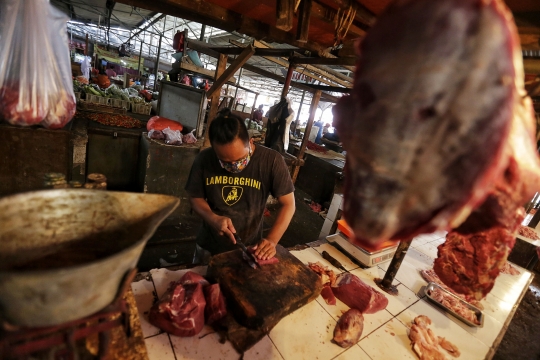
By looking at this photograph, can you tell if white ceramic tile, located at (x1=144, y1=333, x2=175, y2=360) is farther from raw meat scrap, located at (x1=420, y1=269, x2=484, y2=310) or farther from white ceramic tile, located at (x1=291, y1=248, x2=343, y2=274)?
raw meat scrap, located at (x1=420, y1=269, x2=484, y2=310)

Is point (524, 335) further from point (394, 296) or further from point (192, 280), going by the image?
point (192, 280)

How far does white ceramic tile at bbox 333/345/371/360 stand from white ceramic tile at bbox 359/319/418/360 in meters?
0.04

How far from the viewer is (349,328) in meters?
2.14

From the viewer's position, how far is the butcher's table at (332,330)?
1817 mm

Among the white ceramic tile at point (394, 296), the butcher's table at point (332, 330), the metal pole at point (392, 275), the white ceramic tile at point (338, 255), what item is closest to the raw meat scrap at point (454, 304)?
the butcher's table at point (332, 330)

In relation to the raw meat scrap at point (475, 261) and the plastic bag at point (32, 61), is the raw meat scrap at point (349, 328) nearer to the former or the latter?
the raw meat scrap at point (475, 261)

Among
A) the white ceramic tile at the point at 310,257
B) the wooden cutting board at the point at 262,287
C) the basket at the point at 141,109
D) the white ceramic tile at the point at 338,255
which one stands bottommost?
the white ceramic tile at the point at 310,257

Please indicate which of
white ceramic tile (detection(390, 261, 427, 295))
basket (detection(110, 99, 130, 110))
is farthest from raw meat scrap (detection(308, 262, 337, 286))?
basket (detection(110, 99, 130, 110))

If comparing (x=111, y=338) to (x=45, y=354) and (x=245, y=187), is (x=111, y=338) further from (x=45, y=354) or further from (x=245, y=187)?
(x=245, y=187)

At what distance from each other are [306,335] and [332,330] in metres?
0.26

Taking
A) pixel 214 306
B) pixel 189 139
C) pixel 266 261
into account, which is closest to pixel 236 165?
pixel 266 261

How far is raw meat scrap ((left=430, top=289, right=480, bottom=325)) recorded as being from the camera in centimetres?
266

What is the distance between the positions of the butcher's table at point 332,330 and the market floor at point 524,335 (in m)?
2.34

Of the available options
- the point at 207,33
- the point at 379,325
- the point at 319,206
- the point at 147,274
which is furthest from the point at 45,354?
the point at 207,33
